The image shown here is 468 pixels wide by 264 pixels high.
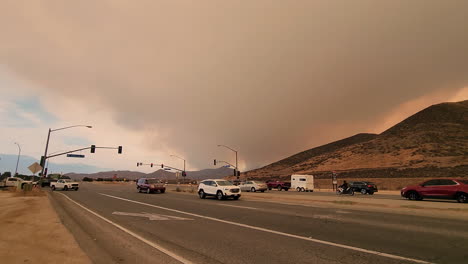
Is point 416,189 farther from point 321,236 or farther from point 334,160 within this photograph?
point 334,160

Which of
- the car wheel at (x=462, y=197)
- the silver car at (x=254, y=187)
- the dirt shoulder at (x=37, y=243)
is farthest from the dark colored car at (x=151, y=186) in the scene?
the car wheel at (x=462, y=197)

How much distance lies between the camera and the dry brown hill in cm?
5962

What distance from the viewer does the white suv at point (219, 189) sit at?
22.2 meters

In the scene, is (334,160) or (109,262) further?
(334,160)

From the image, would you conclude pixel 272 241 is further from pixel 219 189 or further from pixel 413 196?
pixel 413 196

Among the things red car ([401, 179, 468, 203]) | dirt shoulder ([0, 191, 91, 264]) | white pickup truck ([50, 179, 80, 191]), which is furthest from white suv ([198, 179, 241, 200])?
white pickup truck ([50, 179, 80, 191])

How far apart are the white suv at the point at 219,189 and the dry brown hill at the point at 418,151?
51926mm

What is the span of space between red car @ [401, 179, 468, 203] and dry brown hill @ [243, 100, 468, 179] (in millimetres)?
40888

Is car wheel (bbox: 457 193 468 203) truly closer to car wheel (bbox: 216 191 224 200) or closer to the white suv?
the white suv

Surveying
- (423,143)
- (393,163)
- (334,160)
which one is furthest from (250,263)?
(334,160)

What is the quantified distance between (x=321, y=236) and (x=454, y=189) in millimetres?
18038

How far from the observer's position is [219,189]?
2264 centimetres

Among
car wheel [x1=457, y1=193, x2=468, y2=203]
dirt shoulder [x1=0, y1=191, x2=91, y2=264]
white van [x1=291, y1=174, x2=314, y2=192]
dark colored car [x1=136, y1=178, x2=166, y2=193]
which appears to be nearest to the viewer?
dirt shoulder [x1=0, y1=191, x2=91, y2=264]

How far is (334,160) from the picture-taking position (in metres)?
99.9
